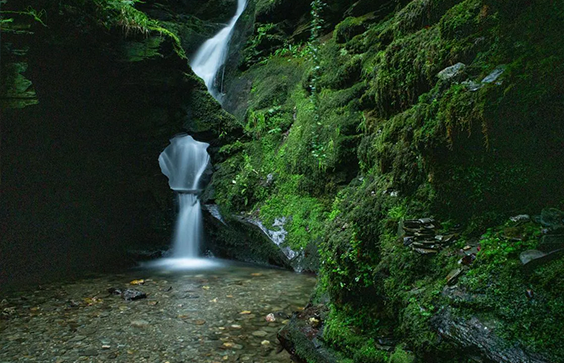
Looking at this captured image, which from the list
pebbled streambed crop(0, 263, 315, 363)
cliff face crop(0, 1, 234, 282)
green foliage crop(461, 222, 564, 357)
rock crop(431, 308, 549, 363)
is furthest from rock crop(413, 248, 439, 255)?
cliff face crop(0, 1, 234, 282)

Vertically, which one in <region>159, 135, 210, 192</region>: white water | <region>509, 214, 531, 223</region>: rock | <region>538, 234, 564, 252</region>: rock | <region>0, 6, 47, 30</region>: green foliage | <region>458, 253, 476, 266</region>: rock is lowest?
<region>458, 253, 476, 266</region>: rock

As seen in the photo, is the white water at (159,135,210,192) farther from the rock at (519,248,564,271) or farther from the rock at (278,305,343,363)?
the rock at (519,248,564,271)

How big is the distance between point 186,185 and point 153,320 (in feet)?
28.1

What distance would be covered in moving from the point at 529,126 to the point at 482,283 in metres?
1.23

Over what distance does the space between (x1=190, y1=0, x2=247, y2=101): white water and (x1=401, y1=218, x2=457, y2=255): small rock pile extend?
1242 cm

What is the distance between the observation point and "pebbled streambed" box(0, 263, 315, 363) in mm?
3666

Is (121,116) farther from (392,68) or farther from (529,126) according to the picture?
(529,126)

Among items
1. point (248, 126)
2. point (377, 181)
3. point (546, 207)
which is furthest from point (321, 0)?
point (546, 207)

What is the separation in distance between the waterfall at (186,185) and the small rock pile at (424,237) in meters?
8.05

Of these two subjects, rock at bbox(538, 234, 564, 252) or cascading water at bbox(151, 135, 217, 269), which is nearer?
rock at bbox(538, 234, 564, 252)

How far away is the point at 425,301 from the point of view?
8.24 ft

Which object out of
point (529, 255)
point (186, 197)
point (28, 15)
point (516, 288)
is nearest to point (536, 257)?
point (529, 255)

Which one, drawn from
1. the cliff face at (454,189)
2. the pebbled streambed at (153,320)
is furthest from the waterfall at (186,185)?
the cliff face at (454,189)

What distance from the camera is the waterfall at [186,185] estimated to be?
10.1 metres
